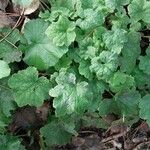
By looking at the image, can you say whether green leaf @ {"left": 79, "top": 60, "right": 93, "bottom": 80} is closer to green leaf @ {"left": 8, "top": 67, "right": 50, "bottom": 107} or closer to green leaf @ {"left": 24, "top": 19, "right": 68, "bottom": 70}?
green leaf @ {"left": 24, "top": 19, "right": 68, "bottom": 70}

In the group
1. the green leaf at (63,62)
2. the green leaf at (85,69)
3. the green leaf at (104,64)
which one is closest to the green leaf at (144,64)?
the green leaf at (104,64)

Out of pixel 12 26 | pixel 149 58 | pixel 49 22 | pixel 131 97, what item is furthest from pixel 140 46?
pixel 12 26

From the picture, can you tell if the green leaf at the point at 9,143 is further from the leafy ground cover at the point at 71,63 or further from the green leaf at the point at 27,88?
the green leaf at the point at 27,88

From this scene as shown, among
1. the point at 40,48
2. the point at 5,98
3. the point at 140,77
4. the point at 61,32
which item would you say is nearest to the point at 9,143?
the point at 5,98

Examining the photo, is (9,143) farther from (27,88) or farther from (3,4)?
(3,4)

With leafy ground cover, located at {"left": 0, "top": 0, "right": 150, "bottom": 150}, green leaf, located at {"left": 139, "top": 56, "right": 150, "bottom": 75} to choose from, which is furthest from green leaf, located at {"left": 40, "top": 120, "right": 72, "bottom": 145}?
green leaf, located at {"left": 139, "top": 56, "right": 150, "bottom": 75}
